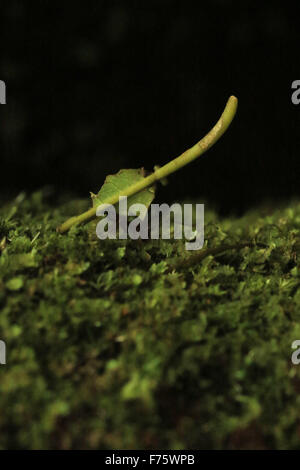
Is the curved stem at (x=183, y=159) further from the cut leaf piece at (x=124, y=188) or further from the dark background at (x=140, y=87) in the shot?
the dark background at (x=140, y=87)

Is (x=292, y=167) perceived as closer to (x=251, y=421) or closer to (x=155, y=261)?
(x=155, y=261)

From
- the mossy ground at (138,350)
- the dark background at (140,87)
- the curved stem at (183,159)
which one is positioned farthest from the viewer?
the dark background at (140,87)

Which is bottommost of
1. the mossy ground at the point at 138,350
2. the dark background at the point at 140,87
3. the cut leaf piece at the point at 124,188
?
the mossy ground at the point at 138,350

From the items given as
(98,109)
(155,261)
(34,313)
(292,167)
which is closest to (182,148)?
(98,109)

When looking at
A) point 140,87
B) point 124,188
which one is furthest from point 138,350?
point 140,87

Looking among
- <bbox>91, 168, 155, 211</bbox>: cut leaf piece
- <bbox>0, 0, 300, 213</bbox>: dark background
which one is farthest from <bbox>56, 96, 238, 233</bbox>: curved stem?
<bbox>0, 0, 300, 213</bbox>: dark background

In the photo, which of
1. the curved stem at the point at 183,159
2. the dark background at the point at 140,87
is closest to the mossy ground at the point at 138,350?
the curved stem at the point at 183,159

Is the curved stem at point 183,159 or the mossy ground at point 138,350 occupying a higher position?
the curved stem at point 183,159
